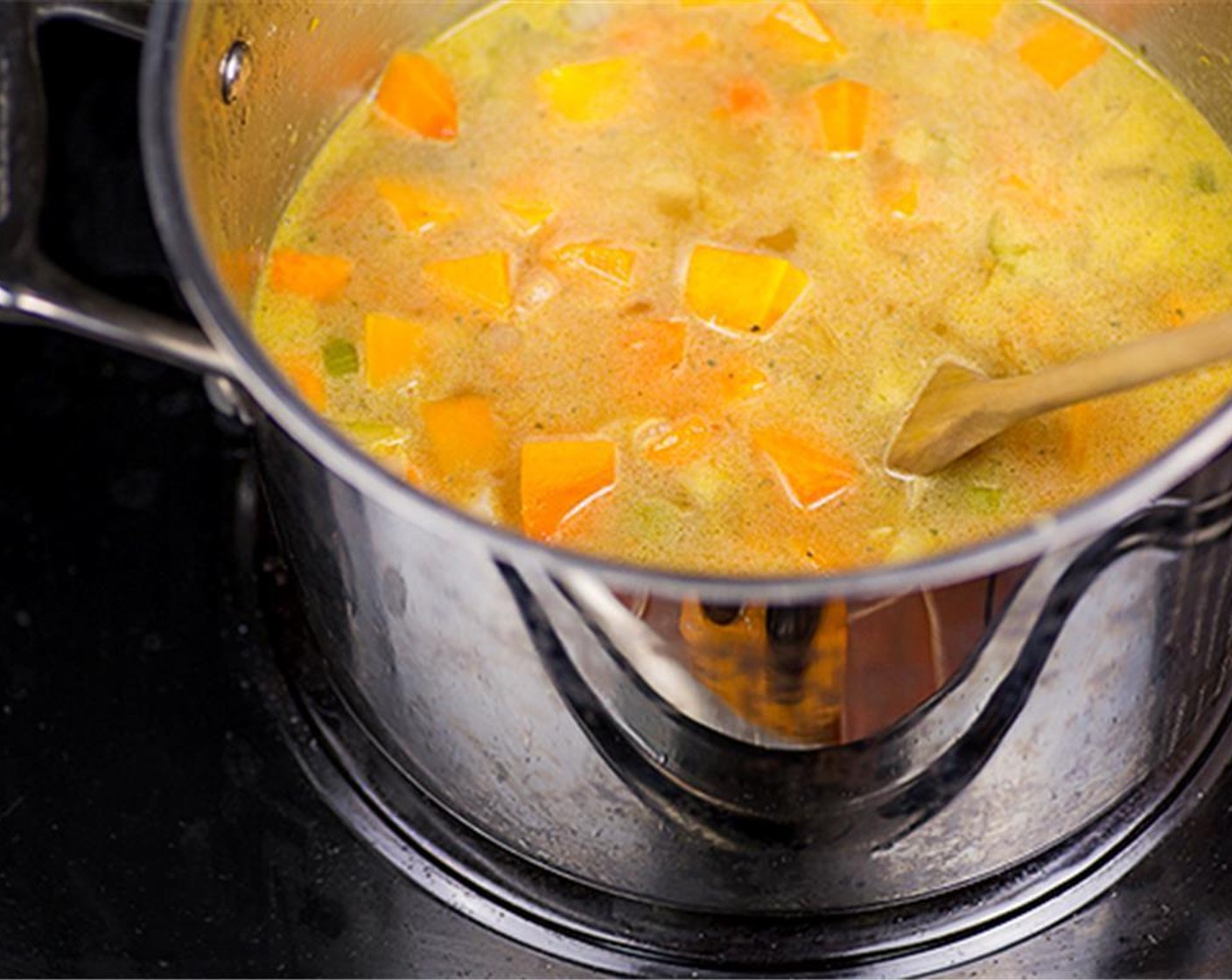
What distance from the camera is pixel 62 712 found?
1374 millimetres

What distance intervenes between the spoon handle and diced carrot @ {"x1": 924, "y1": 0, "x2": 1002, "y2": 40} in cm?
49

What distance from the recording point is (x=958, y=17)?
4.99ft

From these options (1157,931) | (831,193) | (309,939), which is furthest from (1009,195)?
(309,939)

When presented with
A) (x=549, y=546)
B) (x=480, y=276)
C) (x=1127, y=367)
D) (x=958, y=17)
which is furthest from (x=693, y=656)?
(x=958, y=17)

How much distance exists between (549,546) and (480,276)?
533 millimetres

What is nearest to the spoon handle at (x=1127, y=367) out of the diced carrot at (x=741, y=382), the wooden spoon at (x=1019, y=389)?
the wooden spoon at (x=1019, y=389)

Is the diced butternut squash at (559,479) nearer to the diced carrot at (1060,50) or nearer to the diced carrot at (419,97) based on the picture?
the diced carrot at (419,97)

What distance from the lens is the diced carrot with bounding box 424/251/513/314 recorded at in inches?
54.2

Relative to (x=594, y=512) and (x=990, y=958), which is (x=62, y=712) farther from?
(x=990, y=958)

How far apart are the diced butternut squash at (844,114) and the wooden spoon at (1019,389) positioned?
0.23 metres

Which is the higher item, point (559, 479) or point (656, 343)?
point (656, 343)

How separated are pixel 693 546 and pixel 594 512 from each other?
0.22 feet

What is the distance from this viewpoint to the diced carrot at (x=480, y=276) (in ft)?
4.52

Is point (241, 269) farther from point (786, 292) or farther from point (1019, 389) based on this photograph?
point (1019, 389)
